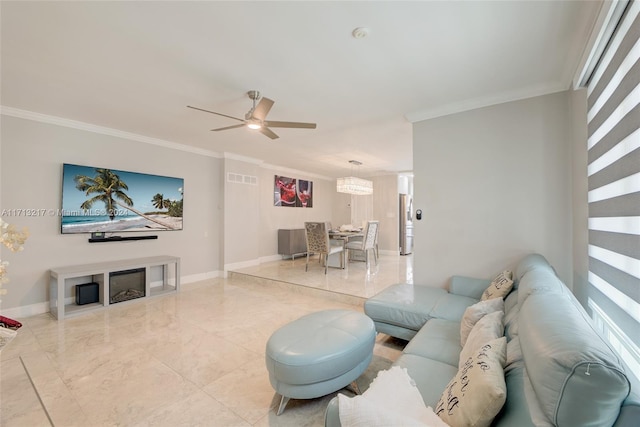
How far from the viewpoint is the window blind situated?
1.42m

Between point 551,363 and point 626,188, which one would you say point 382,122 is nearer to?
point 626,188

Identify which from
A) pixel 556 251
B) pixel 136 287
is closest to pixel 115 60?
pixel 136 287

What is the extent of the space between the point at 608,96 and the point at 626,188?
2.10ft

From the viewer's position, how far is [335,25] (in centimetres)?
185

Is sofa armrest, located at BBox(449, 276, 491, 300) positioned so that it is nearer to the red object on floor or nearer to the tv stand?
the red object on floor

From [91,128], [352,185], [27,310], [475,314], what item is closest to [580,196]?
[475,314]

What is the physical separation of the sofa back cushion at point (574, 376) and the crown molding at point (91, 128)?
5168mm

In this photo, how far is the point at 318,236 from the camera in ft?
17.9

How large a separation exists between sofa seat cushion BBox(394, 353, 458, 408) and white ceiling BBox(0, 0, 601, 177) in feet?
7.15

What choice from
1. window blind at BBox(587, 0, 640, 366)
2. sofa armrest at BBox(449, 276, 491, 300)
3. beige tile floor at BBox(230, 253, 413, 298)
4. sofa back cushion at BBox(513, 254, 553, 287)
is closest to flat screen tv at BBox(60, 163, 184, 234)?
beige tile floor at BBox(230, 253, 413, 298)

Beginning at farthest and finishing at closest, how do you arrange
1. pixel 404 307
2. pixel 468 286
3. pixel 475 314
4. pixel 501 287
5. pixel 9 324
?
pixel 468 286
pixel 404 307
pixel 501 287
pixel 475 314
pixel 9 324

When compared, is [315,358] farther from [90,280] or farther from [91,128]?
[91,128]

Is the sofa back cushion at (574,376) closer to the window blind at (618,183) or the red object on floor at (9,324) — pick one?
the window blind at (618,183)

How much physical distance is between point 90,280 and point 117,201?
3.83 feet
